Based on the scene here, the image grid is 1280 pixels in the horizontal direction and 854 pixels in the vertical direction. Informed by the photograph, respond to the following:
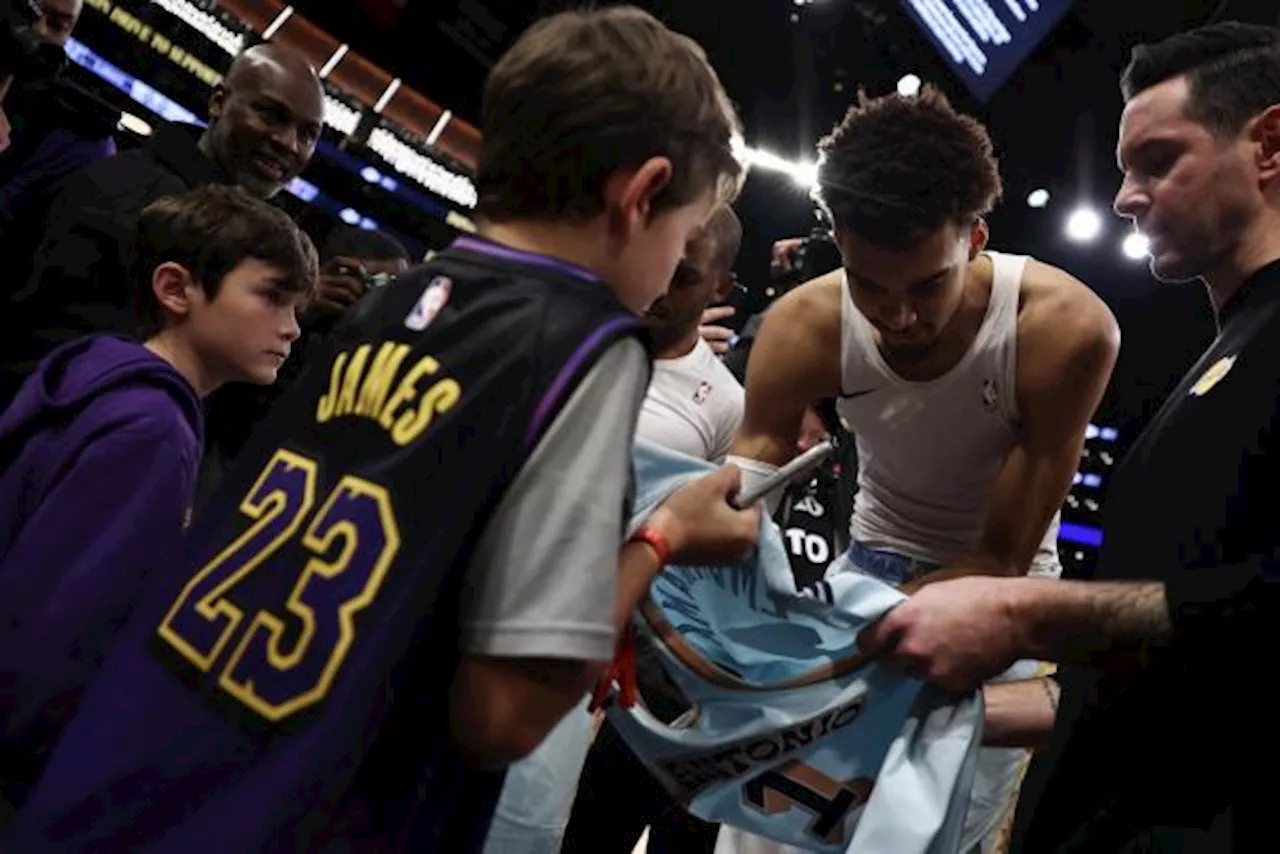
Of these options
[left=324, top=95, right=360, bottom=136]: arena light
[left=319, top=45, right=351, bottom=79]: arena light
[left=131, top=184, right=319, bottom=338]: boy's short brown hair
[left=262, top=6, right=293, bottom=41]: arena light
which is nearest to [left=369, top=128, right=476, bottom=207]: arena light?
[left=324, top=95, right=360, bottom=136]: arena light

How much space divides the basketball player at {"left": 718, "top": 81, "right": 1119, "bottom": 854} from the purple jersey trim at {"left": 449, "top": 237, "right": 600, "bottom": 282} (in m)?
1.22

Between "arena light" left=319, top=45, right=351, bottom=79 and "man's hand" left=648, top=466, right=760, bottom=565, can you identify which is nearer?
"man's hand" left=648, top=466, right=760, bottom=565

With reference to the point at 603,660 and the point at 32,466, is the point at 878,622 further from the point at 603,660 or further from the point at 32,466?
the point at 32,466

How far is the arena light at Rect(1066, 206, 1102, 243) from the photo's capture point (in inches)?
350

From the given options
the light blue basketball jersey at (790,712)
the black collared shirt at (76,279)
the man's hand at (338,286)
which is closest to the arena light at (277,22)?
the man's hand at (338,286)

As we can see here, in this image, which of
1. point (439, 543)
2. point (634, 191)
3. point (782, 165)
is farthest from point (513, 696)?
point (782, 165)

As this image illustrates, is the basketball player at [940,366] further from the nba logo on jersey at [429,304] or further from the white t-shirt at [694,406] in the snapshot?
the nba logo on jersey at [429,304]

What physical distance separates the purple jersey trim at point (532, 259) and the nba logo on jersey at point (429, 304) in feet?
0.17

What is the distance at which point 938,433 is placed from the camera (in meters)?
2.51

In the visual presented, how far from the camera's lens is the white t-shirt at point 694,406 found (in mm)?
2715

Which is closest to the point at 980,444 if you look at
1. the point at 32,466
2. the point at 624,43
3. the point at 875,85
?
the point at 624,43

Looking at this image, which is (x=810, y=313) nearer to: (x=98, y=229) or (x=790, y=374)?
(x=790, y=374)

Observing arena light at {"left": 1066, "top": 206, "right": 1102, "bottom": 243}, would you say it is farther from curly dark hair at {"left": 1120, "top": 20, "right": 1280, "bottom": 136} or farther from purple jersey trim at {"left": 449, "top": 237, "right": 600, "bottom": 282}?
purple jersey trim at {"left": 449, "top": 237, "right": 600, "bottom": 282}

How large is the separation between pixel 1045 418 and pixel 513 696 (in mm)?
1586
